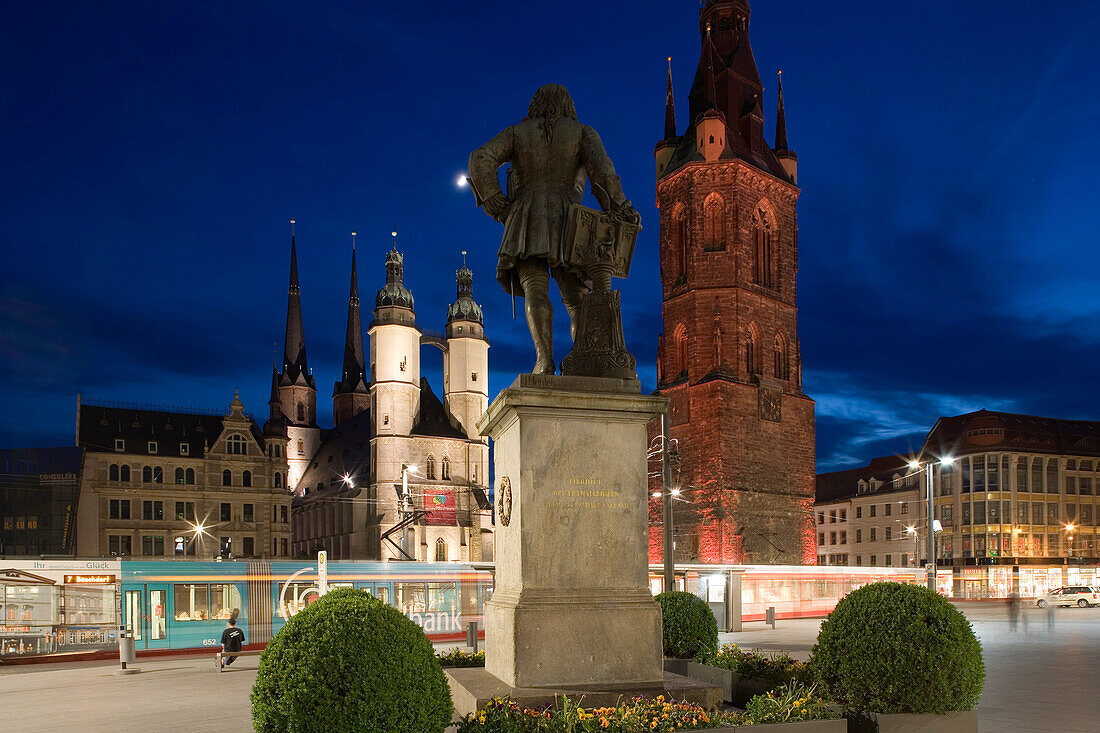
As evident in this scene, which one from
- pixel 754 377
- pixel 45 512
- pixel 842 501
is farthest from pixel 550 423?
pixel 842 501

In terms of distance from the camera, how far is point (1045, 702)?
12.8 m

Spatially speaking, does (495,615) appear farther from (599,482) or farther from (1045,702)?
(1045,702)

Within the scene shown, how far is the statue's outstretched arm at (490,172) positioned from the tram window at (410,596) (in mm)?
→ 24685

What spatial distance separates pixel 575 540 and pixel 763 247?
2471 inches

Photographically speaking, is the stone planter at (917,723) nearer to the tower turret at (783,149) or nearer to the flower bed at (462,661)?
the flower bed at (462,661)

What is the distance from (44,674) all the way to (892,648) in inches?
798

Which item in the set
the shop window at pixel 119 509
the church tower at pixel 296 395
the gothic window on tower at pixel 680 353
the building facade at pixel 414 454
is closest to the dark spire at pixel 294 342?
the church tower at pixel 296 395

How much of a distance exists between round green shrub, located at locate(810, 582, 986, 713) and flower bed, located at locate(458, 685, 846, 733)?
552 mm

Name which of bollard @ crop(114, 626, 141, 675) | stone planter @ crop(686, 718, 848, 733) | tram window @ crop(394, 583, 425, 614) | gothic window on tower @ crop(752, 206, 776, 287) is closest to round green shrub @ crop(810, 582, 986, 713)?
stone planter @ crop(686, 718, 848, 733)

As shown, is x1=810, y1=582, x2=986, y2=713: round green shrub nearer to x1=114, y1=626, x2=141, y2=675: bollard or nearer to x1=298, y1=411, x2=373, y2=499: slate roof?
x1=114, y1=626, x2=141, y2=675: bollard

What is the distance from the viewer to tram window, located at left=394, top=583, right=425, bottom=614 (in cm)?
3147

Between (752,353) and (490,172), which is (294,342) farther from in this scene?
(490,172)

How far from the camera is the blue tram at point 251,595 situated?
87.9 ft

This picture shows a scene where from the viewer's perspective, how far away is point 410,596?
3175cm
